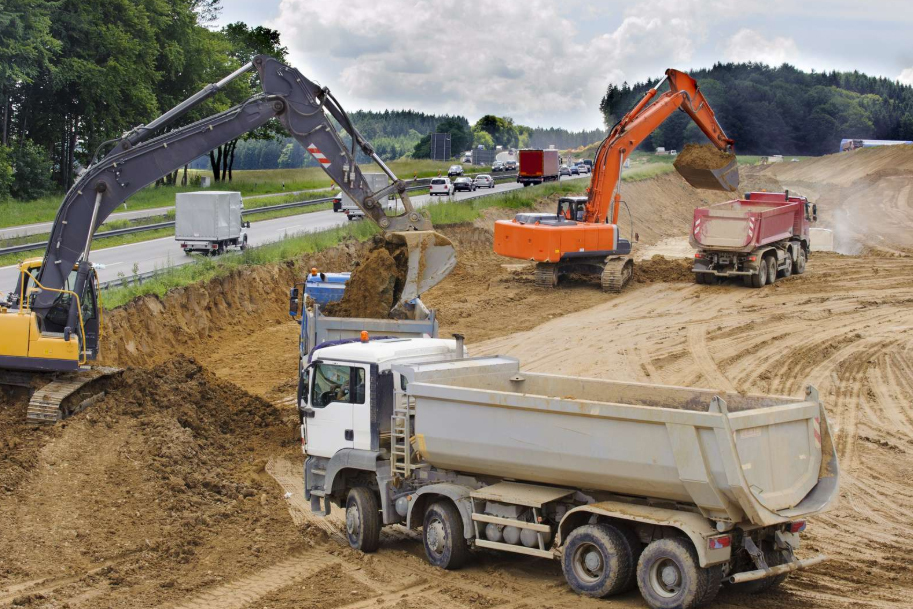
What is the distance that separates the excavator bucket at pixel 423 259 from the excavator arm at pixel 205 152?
0.08 feet

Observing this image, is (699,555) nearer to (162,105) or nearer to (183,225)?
(183,225)

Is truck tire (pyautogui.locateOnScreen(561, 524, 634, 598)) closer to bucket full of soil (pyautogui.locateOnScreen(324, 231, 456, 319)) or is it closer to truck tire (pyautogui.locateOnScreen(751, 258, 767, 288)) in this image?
bucket full of soil (pyautogui.locateOnScreen(324, 231, 456, 319))

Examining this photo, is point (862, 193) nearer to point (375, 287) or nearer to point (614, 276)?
point (614, 276)

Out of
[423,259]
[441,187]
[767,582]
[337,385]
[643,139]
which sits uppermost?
[441,187]

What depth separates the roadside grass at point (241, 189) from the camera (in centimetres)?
4866

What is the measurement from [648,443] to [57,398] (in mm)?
10098

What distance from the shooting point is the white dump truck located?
9.68 meters

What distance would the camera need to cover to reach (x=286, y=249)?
3378 cm

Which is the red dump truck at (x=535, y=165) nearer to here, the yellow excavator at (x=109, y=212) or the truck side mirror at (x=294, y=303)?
the truck side mirror at (x=294, y=303)

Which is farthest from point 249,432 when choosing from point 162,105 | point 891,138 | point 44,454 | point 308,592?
point 891,138

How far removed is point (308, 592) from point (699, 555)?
4213 millimetres

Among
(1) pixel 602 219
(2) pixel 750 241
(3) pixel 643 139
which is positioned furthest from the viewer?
(3) pixel 643 139

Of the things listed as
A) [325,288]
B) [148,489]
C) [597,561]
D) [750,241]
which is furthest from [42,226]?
[597,561]

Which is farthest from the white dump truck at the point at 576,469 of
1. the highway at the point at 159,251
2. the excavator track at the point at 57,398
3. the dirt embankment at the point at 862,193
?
the dirt embankment at the point at 862,193
